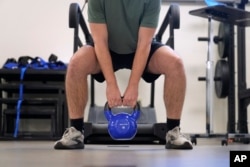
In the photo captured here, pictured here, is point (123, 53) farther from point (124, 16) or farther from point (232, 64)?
point (232, 64)

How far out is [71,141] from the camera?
220cm

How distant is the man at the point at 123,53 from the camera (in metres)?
2.19

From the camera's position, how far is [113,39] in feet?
7.45

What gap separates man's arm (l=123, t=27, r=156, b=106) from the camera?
2.09 metres

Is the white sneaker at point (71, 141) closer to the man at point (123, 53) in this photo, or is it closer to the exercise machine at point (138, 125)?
the man at point (123, 53)

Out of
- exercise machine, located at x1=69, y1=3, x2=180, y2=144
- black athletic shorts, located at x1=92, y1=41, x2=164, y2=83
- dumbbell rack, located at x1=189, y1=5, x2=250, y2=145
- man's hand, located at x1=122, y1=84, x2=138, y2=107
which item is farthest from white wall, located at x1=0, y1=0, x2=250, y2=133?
man's hand, located at x1=122, y1=84, x2=138, y2=107

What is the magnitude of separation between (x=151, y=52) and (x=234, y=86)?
1766 mm

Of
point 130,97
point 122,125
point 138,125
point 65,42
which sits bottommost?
point 138,125

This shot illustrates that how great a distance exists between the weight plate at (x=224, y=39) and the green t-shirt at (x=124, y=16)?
1805mm

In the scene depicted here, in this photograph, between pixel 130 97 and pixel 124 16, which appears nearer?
pixel 130 97

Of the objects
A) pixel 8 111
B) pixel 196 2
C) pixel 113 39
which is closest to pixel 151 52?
pixel 113 39

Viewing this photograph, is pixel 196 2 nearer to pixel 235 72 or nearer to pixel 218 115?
pixel 235 72

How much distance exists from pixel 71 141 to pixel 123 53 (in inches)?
21.9

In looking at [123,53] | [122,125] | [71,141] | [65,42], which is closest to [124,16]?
[123,53]
